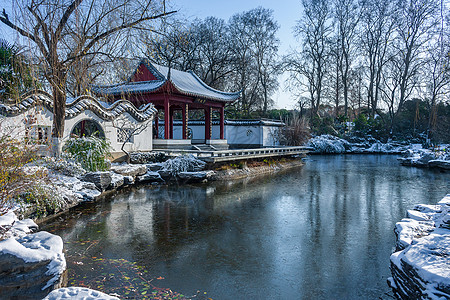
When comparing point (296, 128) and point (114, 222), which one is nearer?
point (114, 222)

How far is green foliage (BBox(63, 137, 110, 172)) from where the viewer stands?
863 cm

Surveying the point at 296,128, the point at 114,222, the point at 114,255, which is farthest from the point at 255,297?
the point at 296,128

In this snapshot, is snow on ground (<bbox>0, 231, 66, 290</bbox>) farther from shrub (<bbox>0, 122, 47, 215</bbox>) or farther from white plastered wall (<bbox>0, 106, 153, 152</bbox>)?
white plastered wall (<bbox>0, 106, 153, 152</bbox>)

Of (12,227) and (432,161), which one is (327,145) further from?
(12,227)

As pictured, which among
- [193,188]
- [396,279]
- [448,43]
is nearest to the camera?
[396,279]

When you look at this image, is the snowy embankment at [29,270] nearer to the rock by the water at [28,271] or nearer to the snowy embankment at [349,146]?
the rock by the water at [28,271]

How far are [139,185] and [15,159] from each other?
18.6 feet

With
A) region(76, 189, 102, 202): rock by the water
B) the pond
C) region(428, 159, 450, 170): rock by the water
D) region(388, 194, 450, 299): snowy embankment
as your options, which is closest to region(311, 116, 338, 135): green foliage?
region(428, 159, 450, 170): rock by the water

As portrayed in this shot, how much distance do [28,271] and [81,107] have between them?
8.39 metres

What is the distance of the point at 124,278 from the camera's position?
3506 mm

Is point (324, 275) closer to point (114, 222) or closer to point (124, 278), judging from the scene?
point (124, 278)

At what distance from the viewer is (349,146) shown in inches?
1067

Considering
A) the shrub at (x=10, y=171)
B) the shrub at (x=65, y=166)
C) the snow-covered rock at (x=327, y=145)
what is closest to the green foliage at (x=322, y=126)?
the snow-covered rock at (x=327, y=145)

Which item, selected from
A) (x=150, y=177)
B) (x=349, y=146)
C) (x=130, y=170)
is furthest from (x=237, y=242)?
(x=349, y=146)
